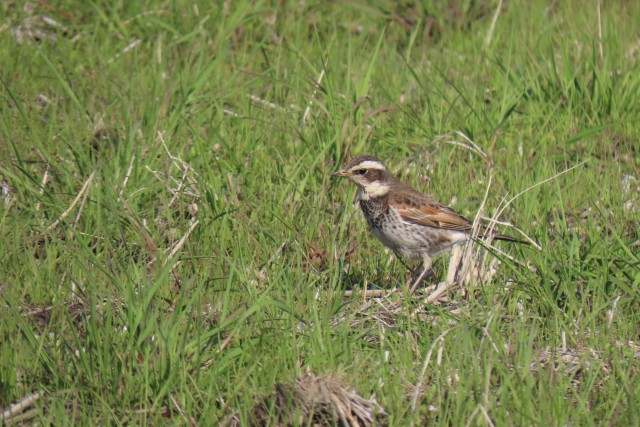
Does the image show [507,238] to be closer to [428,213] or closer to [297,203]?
[428,213]

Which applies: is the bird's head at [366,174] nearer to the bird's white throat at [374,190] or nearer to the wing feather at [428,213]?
the bird's white throat at [374,190]

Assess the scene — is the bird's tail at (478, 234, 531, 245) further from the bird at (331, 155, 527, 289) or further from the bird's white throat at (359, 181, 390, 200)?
the bird's white throat at (359, 181, 390, 200)

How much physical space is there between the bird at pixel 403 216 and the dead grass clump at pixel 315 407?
253cm

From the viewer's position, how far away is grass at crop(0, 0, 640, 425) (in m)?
5.56

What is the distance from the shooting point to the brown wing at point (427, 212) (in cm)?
787

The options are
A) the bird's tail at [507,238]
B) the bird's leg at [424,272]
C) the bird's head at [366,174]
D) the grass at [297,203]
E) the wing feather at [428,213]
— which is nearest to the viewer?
the grass at [297,203]

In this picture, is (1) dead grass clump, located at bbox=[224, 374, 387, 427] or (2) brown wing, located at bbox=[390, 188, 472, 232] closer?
(1) dead grass clump, located at bbox=[224, 374, 387, 427]

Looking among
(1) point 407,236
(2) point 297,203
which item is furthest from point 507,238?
(2) point 297,203

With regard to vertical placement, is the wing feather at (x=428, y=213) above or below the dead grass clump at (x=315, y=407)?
below

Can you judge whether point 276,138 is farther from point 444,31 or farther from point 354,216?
point 444,31

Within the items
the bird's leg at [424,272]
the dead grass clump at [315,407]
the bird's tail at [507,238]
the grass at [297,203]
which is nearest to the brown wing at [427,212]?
the bird's leg at [424,272]

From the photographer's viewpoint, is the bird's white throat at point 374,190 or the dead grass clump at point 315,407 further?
the bird's white throat at point 374,190

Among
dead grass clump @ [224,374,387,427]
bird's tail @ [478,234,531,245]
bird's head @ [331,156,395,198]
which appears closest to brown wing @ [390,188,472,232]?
bird's head @ [331,156,395,198]

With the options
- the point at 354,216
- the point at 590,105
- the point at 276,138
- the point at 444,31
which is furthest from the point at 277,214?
the point at 444,31
